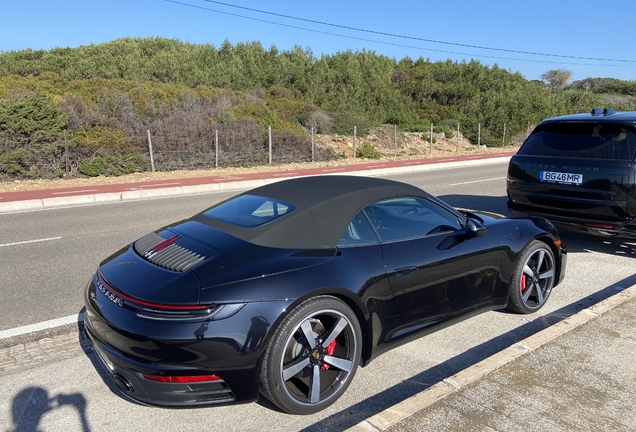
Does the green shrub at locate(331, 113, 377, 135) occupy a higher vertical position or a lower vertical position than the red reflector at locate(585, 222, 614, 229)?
higher

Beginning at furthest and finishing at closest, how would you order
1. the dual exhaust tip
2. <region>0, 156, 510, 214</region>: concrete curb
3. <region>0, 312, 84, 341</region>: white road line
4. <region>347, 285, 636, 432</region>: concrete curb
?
<region>0, 156, 510, 214</region>: concrete curb < <region>0, 312, 84, 341</region>: white road line < the dual exhaust tip < <region>347, 285, 636, 432</region>: concrete curb

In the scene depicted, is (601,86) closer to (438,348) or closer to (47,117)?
(47,117)

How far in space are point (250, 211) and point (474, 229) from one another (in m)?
1.72

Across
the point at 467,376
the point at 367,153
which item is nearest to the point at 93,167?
the point at 367,153

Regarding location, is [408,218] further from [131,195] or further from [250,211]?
[131,195]

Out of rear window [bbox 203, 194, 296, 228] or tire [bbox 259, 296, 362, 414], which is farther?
rear window [bbox 203, 194, 296, 228]

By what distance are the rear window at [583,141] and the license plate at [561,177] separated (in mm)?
261

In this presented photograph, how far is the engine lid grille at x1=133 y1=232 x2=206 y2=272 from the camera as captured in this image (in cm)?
303

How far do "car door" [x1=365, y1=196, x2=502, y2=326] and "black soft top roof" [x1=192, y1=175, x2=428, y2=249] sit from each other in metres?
0.12

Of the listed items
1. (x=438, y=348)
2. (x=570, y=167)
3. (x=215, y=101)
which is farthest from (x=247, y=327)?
(x=215, y=101)

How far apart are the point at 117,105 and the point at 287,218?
70.0 ft

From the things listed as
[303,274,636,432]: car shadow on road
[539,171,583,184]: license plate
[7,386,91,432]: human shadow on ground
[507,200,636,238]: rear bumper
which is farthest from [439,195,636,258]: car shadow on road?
[7,386,91,432]: human shadow on ground

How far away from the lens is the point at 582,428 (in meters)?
2.66

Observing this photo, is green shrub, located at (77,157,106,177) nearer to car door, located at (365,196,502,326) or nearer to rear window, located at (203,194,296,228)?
rear window, located at (203,194,296,228)
